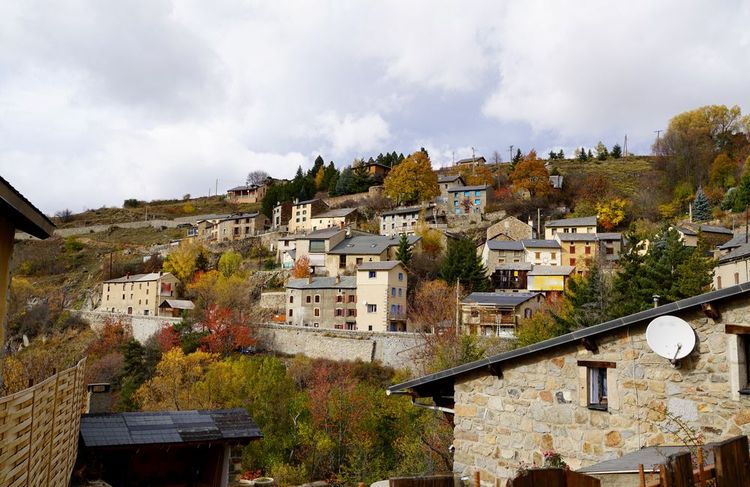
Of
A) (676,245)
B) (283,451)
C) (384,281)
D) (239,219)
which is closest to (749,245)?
(676,245)

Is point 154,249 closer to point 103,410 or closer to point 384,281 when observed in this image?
point 384,281

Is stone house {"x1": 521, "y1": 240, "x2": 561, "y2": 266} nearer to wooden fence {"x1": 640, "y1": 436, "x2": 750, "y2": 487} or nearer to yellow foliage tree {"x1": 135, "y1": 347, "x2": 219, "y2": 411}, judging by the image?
yellow foliage tree {"x1": 135, "y1": 347, "x2": 219, "y2": 411}

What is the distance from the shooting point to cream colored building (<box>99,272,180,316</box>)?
224ft

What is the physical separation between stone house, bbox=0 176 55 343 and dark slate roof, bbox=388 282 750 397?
21.0 ft

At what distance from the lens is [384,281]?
53.8 meters

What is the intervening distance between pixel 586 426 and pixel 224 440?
26.9 ft

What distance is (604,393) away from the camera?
27.6 feet

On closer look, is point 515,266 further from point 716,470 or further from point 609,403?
point 716,470

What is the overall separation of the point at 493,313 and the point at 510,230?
72.0 feet

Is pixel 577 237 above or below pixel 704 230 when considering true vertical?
below

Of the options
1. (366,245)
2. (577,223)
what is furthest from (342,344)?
(577,223)

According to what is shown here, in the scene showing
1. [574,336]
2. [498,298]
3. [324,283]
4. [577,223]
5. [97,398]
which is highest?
[577,223]

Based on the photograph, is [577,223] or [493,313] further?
[577,223]

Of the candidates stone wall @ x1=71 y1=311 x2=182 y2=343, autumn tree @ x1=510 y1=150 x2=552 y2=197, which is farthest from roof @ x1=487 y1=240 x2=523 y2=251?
stone wall @ x1=71 y1=311 x2=182 y2=343
